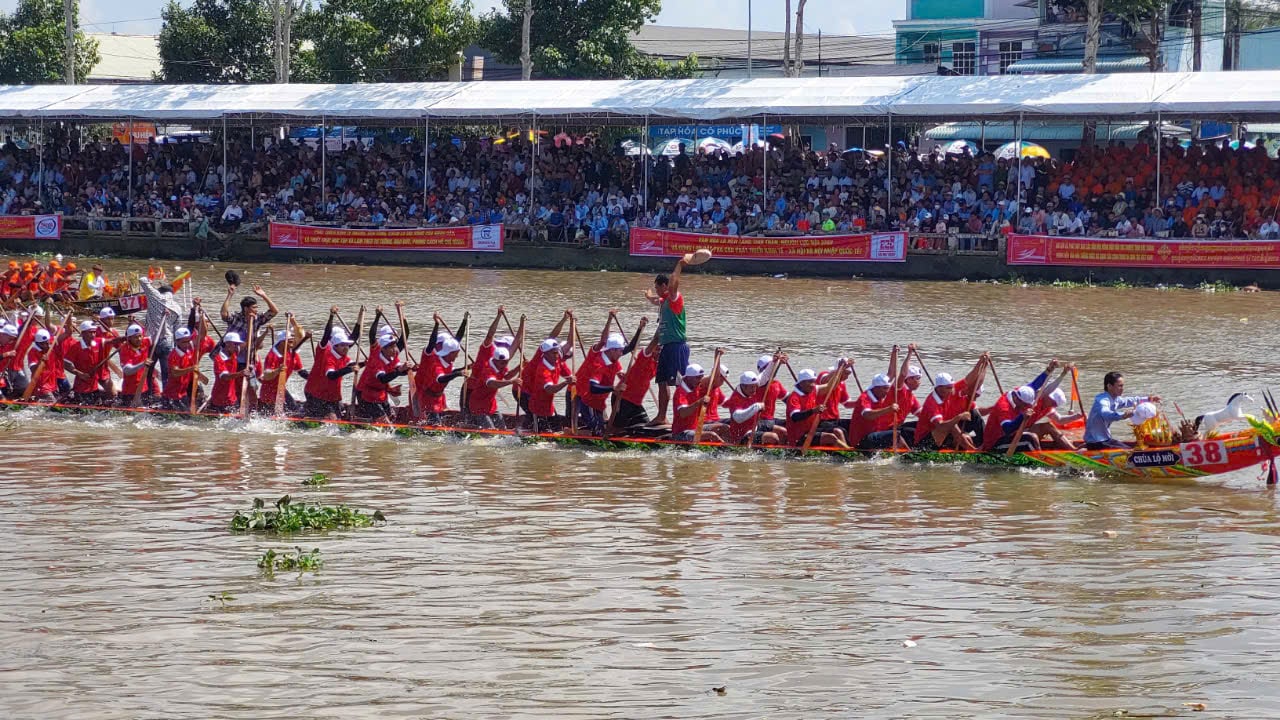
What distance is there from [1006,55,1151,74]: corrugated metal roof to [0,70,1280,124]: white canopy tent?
13924 mm

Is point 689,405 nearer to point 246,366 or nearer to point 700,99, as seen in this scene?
point 246,366

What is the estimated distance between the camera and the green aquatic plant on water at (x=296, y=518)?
10789 mm

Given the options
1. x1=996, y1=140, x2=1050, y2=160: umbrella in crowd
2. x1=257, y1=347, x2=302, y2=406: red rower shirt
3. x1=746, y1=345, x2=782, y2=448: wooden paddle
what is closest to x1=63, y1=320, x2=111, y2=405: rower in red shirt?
x1=257, y1=347, x2=302, y2=406: red rower shirt

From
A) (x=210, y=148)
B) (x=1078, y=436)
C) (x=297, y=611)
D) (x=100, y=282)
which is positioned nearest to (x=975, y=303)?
(x=1078, y=436)

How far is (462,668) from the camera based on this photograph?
789 centimetres

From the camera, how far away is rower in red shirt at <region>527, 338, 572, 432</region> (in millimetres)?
14695

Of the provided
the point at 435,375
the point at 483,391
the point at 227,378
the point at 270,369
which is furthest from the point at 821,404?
the point at 227,378

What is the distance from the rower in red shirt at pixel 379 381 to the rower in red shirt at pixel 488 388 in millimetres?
740

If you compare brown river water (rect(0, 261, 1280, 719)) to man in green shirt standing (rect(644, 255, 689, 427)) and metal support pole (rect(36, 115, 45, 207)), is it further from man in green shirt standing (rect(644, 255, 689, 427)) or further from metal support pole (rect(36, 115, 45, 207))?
metal support pole (rect(36, 115, 45, 207))

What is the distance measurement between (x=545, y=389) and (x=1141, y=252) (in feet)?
50.4

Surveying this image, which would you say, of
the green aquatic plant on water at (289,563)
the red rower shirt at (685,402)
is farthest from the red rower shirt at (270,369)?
the green aquatic plant on water at (289,563)

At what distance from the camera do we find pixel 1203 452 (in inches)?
494

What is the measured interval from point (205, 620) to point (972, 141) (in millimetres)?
38588

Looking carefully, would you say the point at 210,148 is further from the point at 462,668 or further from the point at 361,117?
the point at 462,668
